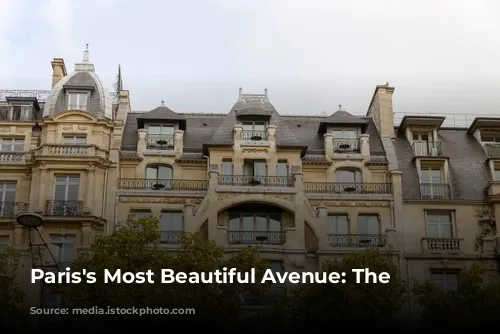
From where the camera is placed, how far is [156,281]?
3438cm

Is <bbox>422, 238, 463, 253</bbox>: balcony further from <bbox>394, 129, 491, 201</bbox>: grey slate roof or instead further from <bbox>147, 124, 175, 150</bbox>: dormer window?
Result: <bbox>147, 124, 175, 150</bbox>: dormer window

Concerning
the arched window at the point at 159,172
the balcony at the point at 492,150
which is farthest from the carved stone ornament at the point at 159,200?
the balcony at the point at 492,150

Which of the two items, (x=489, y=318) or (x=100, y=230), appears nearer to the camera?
(x=489, y=318)

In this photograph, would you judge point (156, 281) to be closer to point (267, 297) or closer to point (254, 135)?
point (267, 297)

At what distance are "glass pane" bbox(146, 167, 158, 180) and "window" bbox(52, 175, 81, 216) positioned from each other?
354 cm

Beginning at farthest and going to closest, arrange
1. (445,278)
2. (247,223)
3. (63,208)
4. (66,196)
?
(247,223), (66,196), (445,278), (63,208)

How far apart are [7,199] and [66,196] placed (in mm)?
2992

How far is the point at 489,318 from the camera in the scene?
112ft

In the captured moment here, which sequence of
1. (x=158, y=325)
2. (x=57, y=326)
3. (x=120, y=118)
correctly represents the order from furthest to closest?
(x=120, y=118) → (x=57, y=326) → (x=158, y=325)

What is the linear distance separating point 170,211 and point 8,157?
8.53 m

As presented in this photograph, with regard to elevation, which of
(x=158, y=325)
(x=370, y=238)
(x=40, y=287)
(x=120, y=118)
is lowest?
(x=158, y=325)

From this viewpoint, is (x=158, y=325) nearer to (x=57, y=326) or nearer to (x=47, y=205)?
(x=57, y=326)


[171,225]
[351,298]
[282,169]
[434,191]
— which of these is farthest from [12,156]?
[434,191]

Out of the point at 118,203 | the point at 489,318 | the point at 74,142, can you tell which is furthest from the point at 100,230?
the point at 489,318
